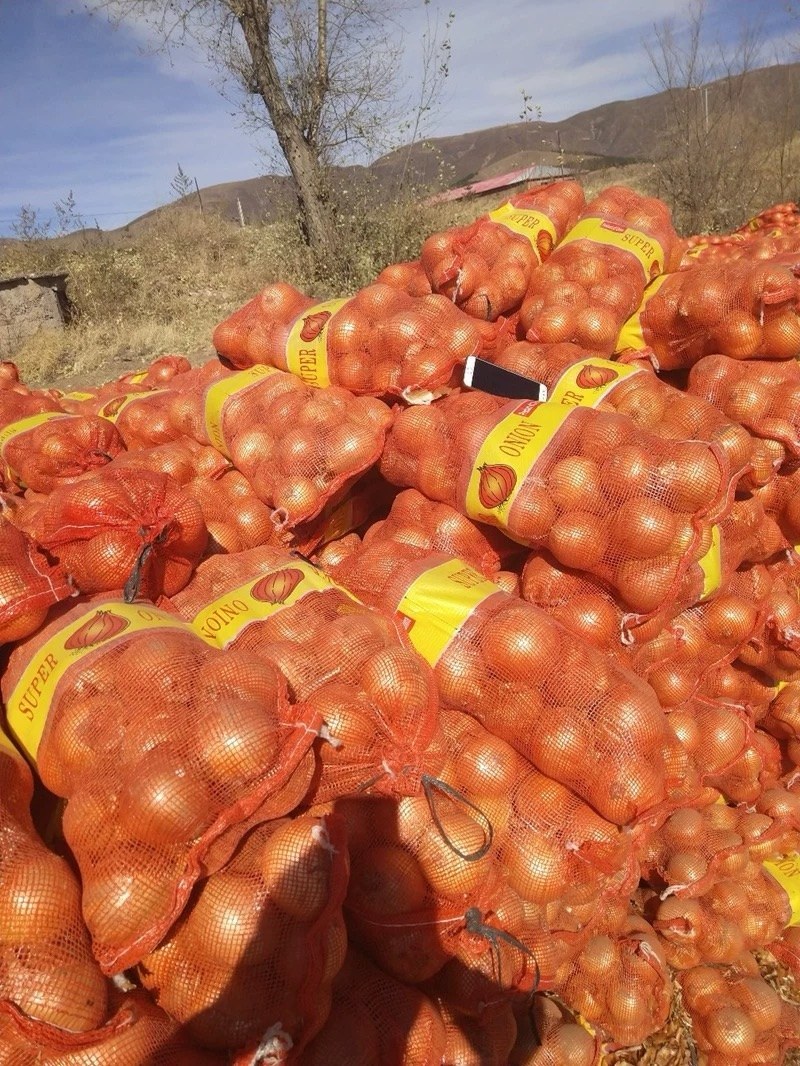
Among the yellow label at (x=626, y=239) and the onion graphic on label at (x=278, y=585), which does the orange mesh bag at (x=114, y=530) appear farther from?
the yellow label at (x=626, y=239)

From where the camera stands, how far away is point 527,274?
9.71ft

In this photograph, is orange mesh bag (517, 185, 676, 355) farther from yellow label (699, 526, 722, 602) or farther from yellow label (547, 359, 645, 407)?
yellow label (699, 526, 722, 602)

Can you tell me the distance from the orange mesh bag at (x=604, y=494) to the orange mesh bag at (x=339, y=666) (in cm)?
56

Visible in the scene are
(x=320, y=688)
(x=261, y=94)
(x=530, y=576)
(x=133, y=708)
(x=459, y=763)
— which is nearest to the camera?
(x=133, y=708)

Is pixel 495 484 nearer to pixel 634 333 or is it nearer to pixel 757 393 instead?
pixel 757 393

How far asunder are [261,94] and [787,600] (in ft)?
33.4

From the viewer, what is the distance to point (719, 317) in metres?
2.54

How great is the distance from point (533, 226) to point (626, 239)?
427mm

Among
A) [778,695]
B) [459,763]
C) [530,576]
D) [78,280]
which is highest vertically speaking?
[78,280]

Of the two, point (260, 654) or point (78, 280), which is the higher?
point (78, 280)

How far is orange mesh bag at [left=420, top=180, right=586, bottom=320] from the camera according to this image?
2.90 meters

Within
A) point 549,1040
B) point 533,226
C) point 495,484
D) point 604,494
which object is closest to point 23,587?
point 495,484

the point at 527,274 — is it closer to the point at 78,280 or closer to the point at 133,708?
the point at 133,708

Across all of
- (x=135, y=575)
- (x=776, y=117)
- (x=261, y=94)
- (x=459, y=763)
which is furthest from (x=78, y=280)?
(x=776, y=117)
